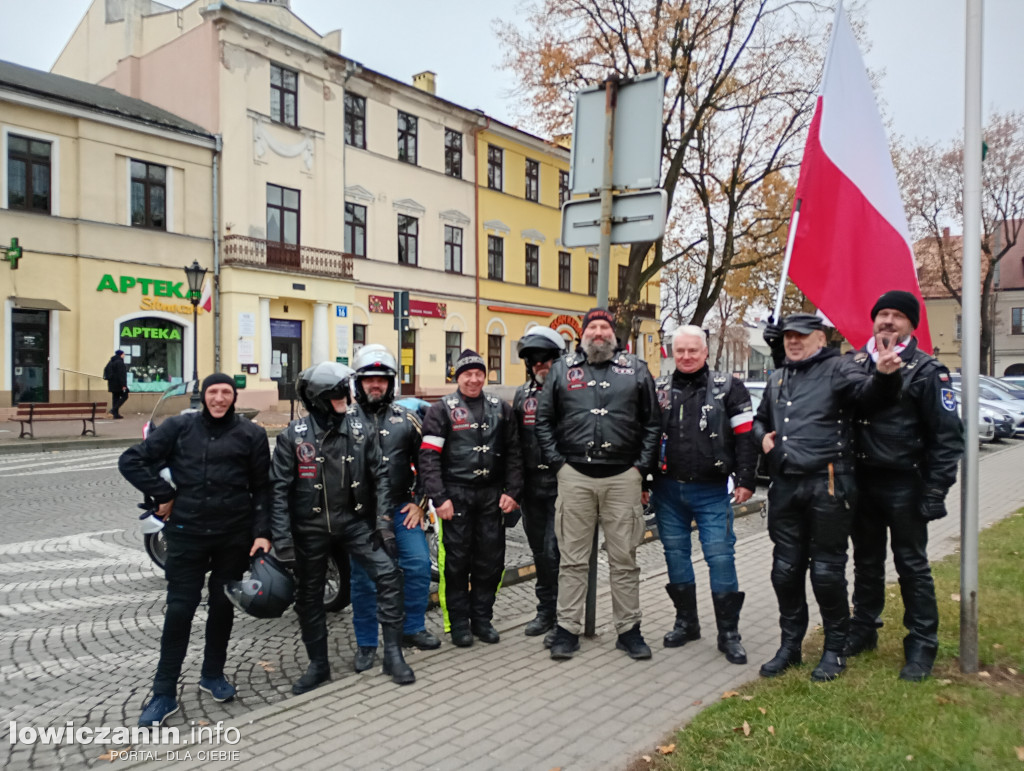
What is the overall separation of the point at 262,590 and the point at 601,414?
2.22 m

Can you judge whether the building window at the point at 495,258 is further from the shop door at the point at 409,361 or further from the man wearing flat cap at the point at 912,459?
the man wearing flat cap at the point at 912,459

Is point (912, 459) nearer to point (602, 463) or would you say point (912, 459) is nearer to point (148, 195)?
point (602, 463)

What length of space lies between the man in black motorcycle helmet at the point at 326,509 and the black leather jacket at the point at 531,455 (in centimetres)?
121

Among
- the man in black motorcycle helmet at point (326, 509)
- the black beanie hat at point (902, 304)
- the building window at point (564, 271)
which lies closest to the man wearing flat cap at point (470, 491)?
the man in black motorcycle helmet at point (326, 509)

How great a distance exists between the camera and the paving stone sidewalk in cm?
354

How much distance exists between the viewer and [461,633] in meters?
5.11

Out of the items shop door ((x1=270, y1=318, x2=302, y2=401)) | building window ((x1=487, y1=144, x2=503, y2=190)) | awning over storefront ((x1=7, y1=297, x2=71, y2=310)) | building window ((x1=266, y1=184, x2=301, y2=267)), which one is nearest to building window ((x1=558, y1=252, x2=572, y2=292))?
building window ((x1=487, y1=144, x2=503, y2=190))

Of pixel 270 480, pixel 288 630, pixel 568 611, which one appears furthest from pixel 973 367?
pixel 288 630

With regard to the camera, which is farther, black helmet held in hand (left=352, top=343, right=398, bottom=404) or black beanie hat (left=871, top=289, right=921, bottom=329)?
black helmet held in hand (left=352, top=343, right=398, bottom=404)

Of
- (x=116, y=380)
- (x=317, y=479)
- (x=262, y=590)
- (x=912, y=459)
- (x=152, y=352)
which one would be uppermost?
(x=152, y=352)

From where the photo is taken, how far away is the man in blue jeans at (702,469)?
16.2 feet

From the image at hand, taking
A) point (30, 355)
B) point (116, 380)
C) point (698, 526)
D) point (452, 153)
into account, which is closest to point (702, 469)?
point (698, 526)

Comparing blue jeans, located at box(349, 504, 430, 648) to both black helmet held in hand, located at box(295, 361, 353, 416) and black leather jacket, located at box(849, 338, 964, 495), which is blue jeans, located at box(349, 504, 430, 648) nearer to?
black helmet held in hand, located at box(295, 361, 353, 416)

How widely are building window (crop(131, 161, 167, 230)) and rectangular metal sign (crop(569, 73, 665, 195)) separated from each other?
71.7 feet
